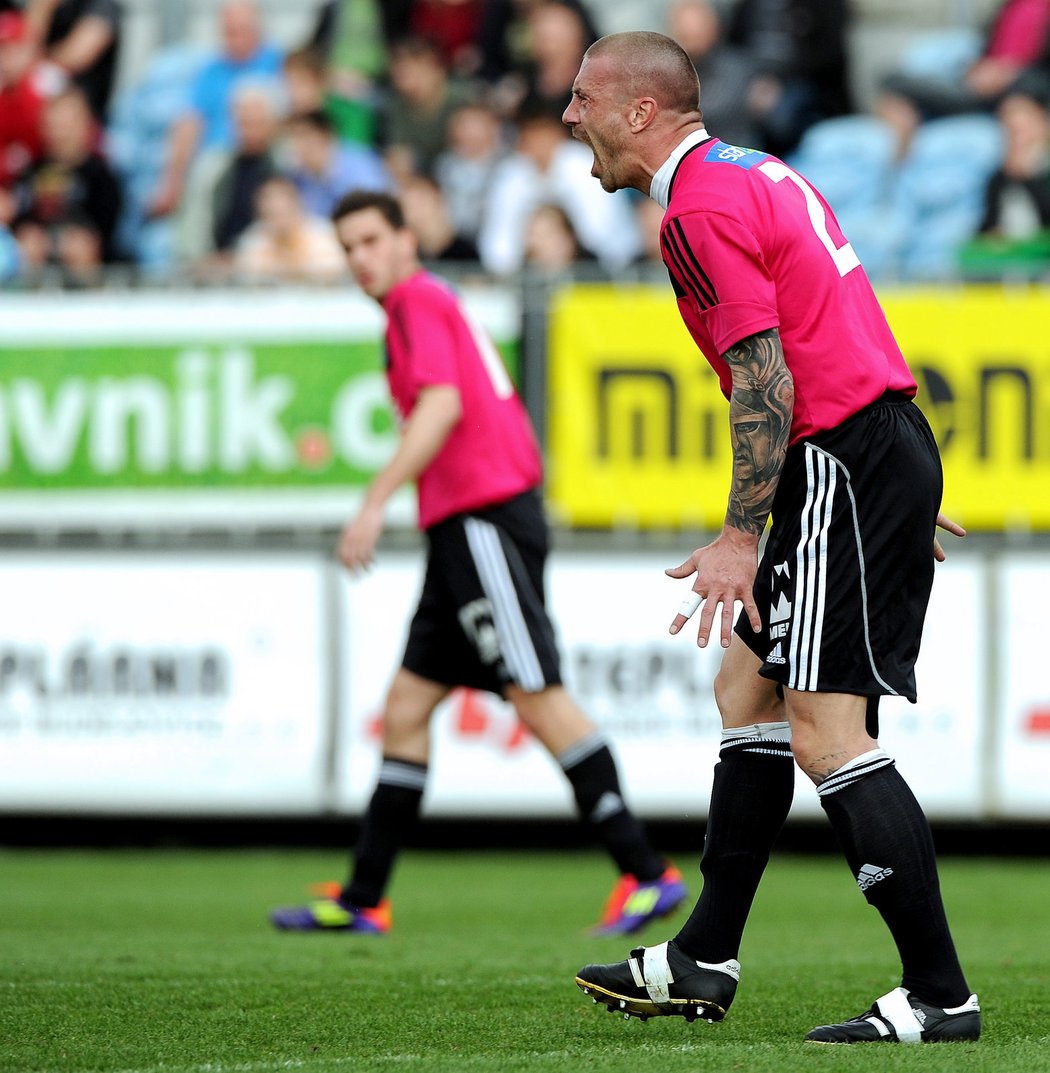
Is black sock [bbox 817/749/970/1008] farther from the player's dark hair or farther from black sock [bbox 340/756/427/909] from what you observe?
the player's dark hair

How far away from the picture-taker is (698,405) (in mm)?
9141

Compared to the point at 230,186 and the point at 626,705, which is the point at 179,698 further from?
the point at 230,186

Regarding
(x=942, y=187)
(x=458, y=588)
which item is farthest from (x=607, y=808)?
(x=942, y=187)

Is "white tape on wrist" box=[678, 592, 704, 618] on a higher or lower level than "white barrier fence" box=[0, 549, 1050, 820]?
higher

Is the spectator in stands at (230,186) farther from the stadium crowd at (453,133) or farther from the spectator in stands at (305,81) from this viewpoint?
the spectator in stands at (305,81)

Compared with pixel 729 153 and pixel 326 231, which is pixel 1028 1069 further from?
pixel 326 231

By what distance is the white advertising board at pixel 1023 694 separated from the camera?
894 cm

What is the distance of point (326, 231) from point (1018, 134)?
3.92m

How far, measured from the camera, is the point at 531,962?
5.62 meters

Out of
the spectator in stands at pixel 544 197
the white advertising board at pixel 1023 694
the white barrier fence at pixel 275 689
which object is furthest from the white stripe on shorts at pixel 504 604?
the spectator in stands at pixel 544 197

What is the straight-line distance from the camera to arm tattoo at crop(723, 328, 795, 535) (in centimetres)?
394

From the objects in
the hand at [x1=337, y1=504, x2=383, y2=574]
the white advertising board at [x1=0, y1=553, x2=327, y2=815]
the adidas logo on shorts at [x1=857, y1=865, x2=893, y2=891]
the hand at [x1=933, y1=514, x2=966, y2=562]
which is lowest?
the white advertising board at [x1=0, y1=553, x2=327, y2=815]

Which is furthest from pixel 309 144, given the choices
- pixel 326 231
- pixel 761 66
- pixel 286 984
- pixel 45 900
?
pixel 286 984

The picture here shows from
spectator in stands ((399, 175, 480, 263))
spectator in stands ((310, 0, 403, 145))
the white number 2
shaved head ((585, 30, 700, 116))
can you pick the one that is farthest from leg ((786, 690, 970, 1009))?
spectator in stands ((310, 0, 403, 145))
